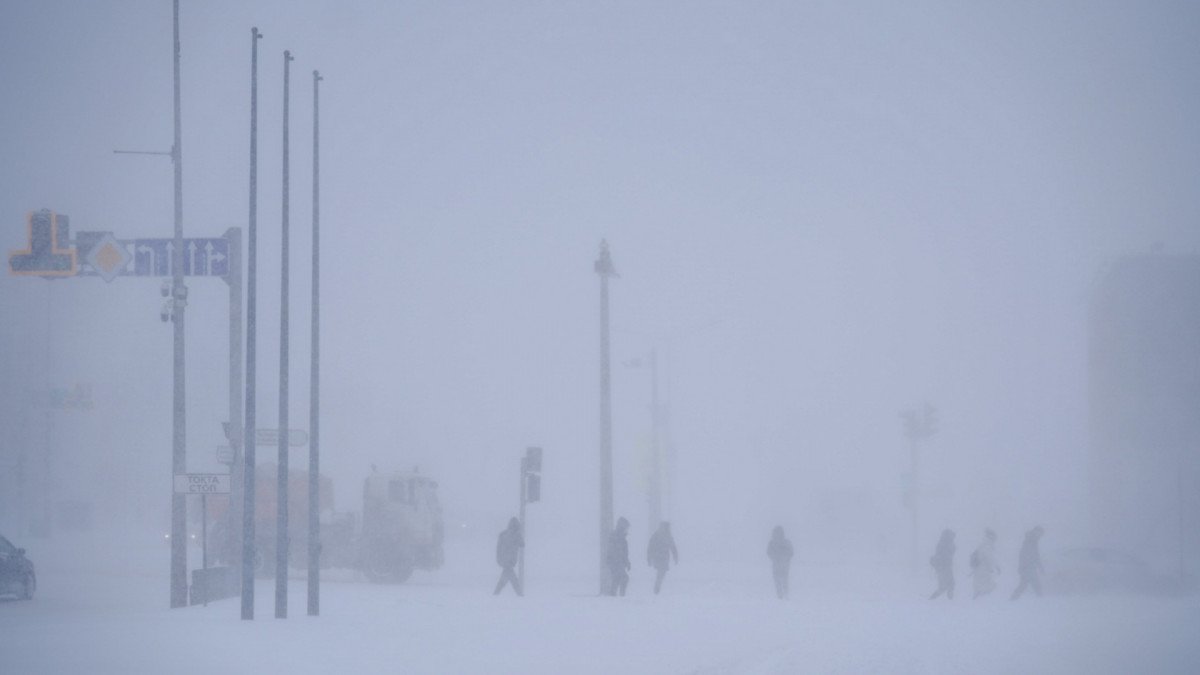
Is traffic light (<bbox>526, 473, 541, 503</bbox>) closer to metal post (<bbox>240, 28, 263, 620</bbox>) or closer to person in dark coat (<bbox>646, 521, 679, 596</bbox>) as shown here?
person in dark coat (<bbox>646, 521, 679, 596</bbox>)

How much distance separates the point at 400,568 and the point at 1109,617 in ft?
57.2

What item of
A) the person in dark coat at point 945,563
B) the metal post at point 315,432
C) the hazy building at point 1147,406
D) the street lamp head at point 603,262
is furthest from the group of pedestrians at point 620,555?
the hazy building at point 1147,406

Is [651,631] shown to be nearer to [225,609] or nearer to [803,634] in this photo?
[803,634]

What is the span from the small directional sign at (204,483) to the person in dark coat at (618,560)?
880cm

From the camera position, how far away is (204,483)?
2427 cm

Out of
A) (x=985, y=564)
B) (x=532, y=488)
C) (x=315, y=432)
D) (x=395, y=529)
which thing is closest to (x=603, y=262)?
(x=532, y=488)

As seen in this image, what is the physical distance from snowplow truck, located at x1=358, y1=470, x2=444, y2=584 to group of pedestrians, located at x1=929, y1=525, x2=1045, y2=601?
13066mm

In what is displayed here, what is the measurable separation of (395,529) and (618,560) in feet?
29.1

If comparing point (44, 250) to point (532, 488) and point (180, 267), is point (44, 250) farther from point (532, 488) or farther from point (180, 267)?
point (532, 488)

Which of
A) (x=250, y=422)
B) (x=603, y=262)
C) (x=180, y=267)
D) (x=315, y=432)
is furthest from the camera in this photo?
(x=603, y=262)


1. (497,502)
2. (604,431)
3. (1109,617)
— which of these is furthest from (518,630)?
(497,502)

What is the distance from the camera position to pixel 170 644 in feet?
54.4

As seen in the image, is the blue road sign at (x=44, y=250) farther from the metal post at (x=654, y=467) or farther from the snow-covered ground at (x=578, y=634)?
the metal post at (x=654, y=467)

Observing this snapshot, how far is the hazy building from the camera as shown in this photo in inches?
2197
